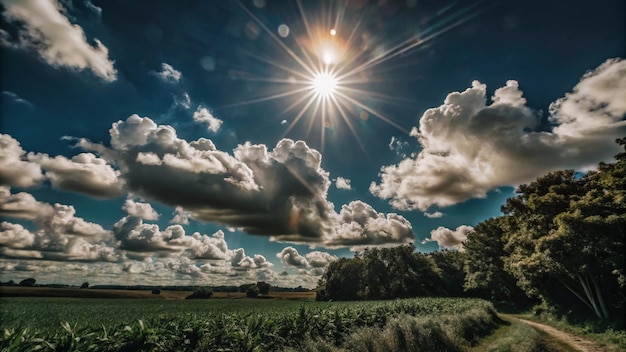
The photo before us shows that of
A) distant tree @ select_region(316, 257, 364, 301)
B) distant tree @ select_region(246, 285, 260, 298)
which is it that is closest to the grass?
distant tree @ select_region(316, 257, 364, 301)

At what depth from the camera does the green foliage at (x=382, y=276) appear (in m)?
72.8

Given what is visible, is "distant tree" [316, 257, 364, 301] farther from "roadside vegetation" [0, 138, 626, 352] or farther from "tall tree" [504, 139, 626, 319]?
"tall tree" [504, 139, 626, 319]

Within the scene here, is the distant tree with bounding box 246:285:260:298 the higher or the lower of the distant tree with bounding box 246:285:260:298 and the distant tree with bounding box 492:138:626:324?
the lower

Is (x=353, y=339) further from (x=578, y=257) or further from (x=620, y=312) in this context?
(x=620, y=312)

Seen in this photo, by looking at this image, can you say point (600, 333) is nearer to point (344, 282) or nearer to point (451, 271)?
point (451, 271)

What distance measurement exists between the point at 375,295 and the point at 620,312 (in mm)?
57521

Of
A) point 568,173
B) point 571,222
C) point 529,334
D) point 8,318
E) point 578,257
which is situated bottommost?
point 8,318

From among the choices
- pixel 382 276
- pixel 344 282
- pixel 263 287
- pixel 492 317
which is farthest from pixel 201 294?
pixel 492 317

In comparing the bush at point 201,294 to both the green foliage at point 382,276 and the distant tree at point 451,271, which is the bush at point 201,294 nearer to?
the green foliage at point 382,276

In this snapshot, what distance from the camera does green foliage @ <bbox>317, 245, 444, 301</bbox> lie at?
72.8 metres

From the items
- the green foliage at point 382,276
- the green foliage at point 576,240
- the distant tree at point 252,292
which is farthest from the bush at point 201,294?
the green foliage at point 576,240

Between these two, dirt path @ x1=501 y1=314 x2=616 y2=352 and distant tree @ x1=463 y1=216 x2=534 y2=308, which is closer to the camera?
dirt path @ x1=501 y1=314 x2=616 y2=352

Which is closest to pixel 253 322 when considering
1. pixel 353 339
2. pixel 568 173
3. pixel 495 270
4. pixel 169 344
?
pixel 169 344

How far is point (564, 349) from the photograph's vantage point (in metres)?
16.2
